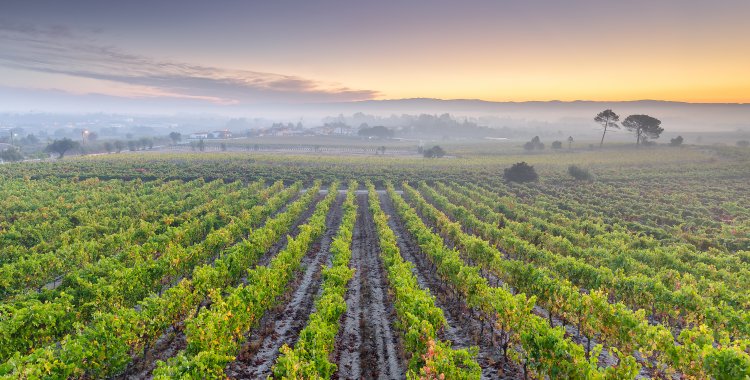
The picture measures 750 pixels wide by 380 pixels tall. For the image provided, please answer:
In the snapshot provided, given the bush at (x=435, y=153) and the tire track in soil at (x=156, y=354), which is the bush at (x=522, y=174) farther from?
the tire track in soil at (x=156, y=354)

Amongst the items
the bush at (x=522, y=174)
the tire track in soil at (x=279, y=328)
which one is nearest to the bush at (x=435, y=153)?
the bush at (x=522, y=174)

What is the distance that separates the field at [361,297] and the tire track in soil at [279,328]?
3.9 inches

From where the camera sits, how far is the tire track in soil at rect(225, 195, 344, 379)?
16.1m

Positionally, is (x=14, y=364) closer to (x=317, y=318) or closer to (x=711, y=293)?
(x=317, y=318)

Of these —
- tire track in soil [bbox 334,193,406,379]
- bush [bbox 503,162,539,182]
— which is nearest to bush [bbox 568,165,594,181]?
bush [bbox 503,162,539,182]

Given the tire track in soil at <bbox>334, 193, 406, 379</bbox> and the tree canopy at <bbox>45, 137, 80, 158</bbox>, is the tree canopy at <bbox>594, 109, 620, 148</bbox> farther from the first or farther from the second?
the tree canopy at <bbox>45, 137, 80, 158</bbox>

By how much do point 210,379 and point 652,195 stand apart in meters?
72.3

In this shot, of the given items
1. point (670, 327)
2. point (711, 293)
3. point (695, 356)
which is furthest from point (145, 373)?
point (711, 293)

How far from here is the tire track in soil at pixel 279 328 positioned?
16.1 meters

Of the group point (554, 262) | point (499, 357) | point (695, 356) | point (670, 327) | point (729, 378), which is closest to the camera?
point (729, 378)

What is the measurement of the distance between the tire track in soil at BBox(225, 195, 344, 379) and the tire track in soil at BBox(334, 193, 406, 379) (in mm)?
2387

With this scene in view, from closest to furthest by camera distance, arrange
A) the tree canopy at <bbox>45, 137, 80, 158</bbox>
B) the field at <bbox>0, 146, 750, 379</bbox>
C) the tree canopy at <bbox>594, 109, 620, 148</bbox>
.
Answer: the field at <bbox>0, 146, 750, 379</bbox>, the tree canopy at <bbox>594, 109, 620, 148</bbox>, the tree canopy at <bbox>45, 137, 80, 158</bbox>

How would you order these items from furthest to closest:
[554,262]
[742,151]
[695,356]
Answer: [742,151], [554,262], [695,356]

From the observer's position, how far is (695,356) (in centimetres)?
1234
